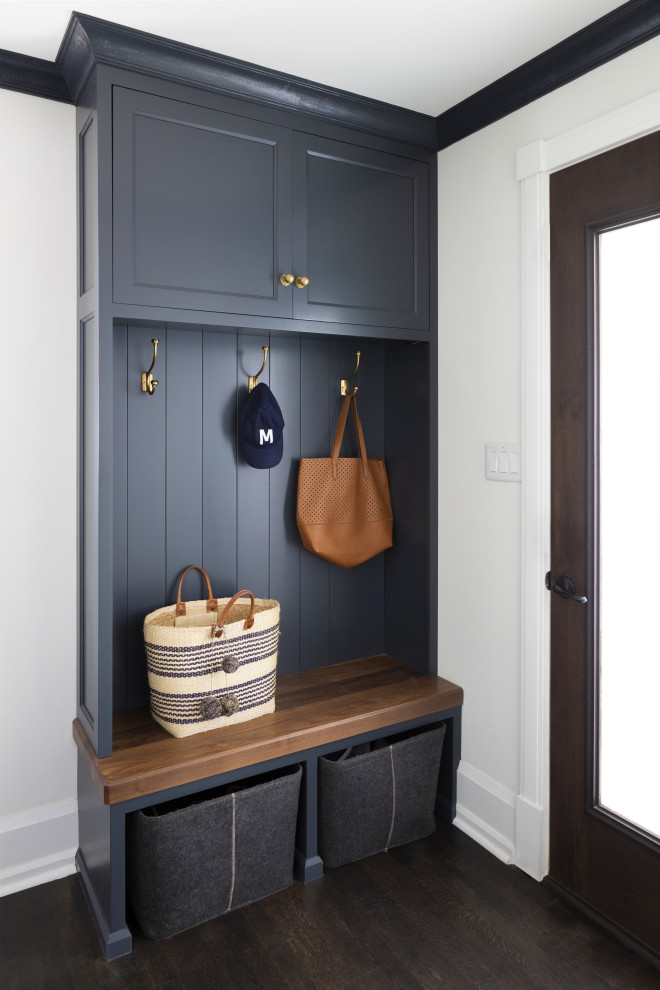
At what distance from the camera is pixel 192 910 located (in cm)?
195

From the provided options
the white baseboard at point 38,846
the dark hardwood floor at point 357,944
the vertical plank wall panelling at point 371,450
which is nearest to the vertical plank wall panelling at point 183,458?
the vertical plank wall panelling at point 371,450

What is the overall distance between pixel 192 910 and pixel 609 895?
1.16m

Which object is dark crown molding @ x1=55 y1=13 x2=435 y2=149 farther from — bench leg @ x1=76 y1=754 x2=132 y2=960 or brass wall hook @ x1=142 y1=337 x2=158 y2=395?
bench leg @ x1=76 y1=754 x2=132 y2=960

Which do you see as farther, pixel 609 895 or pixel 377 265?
pixel 377 265

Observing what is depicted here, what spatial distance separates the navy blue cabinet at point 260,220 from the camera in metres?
1.92

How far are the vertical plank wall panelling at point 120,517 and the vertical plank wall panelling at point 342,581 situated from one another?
0.76 m

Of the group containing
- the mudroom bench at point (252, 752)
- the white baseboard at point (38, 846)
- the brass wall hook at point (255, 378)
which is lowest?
the white baseboard at point (38, 846)

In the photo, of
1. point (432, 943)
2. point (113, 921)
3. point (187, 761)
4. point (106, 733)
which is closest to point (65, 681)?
point (106, 733)

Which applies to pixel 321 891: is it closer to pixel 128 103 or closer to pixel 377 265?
pixel 377 265

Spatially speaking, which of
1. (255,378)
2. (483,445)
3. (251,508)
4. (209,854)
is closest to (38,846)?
(209,854)

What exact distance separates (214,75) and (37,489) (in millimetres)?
1321

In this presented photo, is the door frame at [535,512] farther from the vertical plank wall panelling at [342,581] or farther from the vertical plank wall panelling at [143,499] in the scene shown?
the vertical plank wall panelling at [143,499]

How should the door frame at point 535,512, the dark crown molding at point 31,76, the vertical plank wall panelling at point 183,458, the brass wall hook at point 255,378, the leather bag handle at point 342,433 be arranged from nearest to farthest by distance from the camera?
the dark crown molding at point 31,76, the door frame at point 535,512, the vertical plank wall panelling at point 183,458, the brass wall hook at point 255,378, the leather bag handle at point 342,433

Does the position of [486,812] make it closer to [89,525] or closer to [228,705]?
[228,705]
